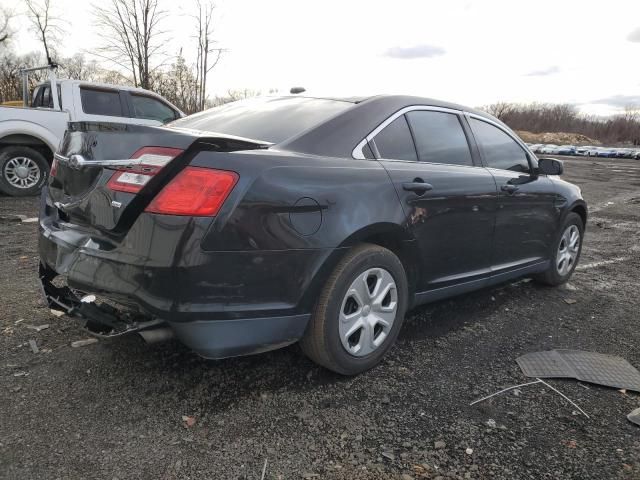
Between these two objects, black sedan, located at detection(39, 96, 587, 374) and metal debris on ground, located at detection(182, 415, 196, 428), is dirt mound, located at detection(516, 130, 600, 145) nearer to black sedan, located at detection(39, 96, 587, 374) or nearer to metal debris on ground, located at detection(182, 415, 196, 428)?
black sedan, located at detection(39, 96, 587, 374)

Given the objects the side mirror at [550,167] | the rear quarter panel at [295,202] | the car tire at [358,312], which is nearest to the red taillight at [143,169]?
the rear quarter panel at [295,202]

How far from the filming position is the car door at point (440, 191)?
301cm

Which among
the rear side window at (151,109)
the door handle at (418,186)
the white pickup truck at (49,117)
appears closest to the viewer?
the door handle at (418,186)

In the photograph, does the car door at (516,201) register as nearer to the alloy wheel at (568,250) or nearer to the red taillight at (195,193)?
the alloy wheel at (568,250)

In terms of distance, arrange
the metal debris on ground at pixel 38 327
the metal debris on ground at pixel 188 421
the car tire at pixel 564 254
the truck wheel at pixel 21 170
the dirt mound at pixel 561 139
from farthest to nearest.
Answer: the dirt mound at pixel 561 139, the truck wheel at pixel 21 170, the car tire at pixel 564 254, the metal debris on ground at pixel 38 327, the metal debris on ground at pixel 188 421

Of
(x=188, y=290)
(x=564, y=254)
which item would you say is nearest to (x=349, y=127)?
(x=188, y=290)

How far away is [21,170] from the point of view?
27.4ft

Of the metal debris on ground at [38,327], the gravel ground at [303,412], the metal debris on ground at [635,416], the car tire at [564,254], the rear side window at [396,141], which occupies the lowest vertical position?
the metal debris on ground at [635,416]

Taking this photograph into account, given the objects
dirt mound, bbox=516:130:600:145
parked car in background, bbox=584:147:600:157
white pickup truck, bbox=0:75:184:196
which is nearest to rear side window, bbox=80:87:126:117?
white pickup truck, bbox=0:75:184:196

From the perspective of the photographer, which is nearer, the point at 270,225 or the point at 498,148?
the point at 270,225

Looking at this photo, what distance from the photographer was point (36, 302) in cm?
373

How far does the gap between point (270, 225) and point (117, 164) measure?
754mm

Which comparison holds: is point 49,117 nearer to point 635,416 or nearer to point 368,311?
point 368,311

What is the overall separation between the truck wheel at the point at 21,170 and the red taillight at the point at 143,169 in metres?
7.20
